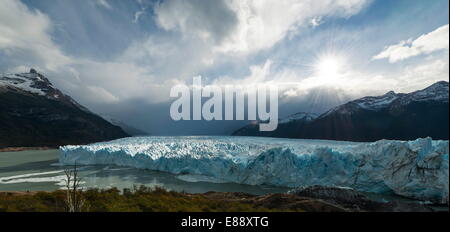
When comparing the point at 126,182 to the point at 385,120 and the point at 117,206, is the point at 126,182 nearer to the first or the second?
the point at 117,206

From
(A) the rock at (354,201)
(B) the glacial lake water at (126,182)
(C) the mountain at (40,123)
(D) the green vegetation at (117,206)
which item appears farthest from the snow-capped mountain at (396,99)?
(C) the mountain at (40,123)

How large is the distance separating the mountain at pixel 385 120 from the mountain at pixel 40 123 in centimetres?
6675

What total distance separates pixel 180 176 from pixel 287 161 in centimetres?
953

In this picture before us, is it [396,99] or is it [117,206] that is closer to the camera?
[117,206]

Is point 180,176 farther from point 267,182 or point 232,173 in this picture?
point 267,182

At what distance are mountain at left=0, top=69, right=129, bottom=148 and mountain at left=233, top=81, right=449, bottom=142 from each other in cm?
6675

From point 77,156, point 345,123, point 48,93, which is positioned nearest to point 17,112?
point 48,93

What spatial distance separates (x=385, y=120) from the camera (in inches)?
2339

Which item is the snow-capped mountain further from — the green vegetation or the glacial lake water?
the green vegetation

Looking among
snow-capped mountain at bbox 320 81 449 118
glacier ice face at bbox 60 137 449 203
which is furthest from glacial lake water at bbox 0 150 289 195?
snow-capped mountain at bbox 320 81 449 118

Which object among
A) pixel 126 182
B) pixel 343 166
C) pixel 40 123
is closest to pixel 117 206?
pixel 126 182

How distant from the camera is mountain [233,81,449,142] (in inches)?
1895

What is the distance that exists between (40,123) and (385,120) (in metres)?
103

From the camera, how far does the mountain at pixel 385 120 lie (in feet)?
158
